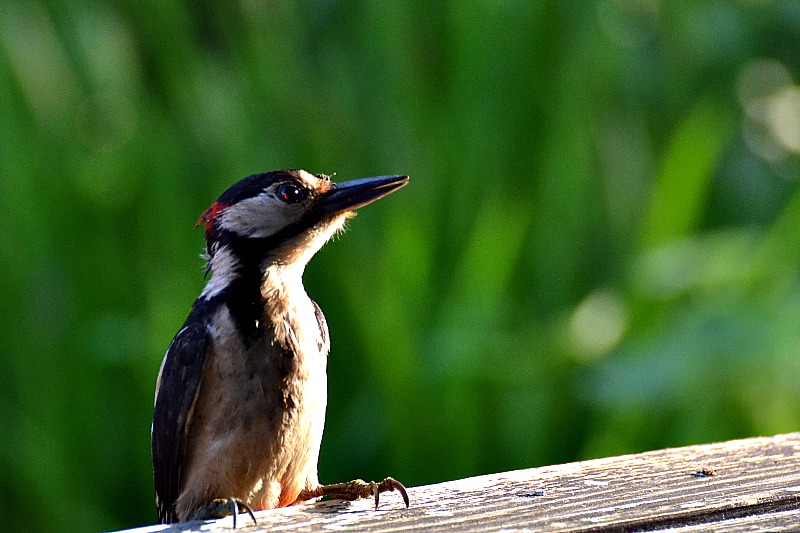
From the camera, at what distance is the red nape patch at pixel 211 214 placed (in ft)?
9.21

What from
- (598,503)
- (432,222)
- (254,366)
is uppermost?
(254,366)

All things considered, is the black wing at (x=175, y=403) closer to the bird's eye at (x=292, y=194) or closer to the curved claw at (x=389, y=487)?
the bird's eye at (x=292, y=194)

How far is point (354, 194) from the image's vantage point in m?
2.78

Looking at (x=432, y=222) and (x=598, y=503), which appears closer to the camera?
(x=598, y=503)

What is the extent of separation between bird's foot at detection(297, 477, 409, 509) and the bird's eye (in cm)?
70

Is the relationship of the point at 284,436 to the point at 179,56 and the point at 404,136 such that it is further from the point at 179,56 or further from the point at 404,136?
the point at 179,56

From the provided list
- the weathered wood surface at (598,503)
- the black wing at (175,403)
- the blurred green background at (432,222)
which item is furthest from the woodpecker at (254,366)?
the blurred green background at (432,222)

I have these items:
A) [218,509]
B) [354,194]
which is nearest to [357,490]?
[218,509]

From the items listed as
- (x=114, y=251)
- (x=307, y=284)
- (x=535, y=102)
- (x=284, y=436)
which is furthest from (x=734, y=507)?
(x=535, y=102)

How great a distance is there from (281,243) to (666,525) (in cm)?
132

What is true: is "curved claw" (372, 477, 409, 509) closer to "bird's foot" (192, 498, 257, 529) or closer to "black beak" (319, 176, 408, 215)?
"bird's foot" (192, 498, 257, 529)

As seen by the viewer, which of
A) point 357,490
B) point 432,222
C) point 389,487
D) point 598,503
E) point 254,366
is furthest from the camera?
point 432,222

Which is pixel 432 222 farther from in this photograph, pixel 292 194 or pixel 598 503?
pixel 598 503

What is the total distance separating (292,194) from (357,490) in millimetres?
817
